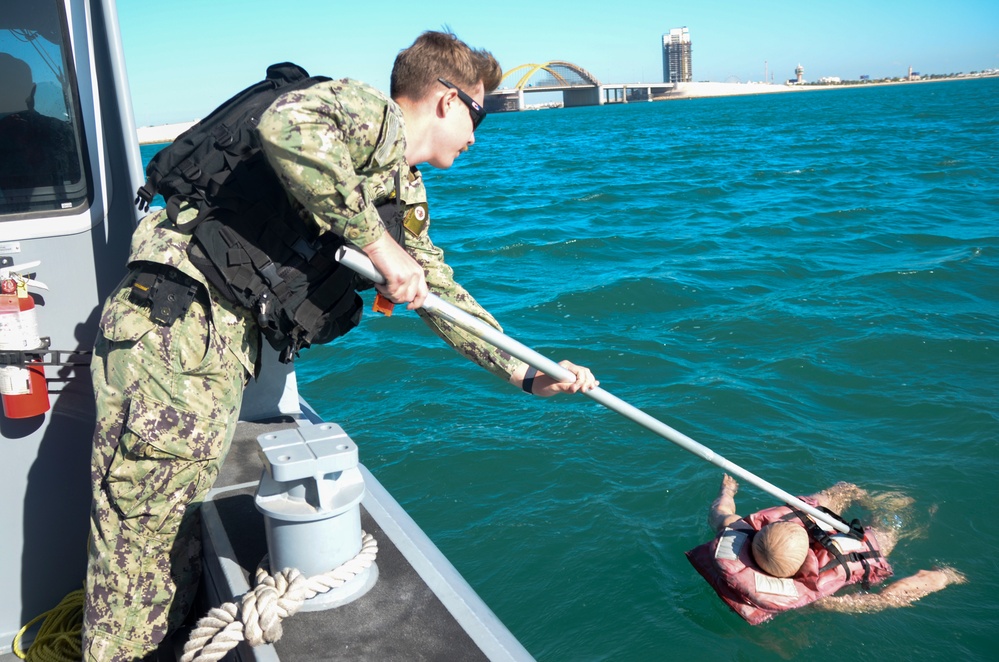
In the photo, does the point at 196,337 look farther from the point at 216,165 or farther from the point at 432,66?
the point at 432,66

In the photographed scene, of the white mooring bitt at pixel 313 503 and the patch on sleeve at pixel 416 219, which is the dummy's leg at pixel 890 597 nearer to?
the patch on sleeve at pixel 416 219

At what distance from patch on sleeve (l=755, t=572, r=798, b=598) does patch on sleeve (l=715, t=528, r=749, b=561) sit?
17 centimetres

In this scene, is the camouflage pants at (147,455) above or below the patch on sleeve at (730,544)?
above

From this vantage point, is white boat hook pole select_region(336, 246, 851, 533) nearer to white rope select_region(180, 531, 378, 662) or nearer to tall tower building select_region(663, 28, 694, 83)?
white rope select_region(180, 531, 378, 662)

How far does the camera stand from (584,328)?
31.5 ft

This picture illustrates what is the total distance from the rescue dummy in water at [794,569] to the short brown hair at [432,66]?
3.16 m

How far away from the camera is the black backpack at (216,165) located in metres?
2.13

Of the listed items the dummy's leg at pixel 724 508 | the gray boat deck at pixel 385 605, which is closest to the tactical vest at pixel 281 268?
the gray boat deck at pixel 385 605

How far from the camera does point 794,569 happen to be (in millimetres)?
4473

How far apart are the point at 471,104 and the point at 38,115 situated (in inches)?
66.1

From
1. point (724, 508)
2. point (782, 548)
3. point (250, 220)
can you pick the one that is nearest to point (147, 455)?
point (250, 220)

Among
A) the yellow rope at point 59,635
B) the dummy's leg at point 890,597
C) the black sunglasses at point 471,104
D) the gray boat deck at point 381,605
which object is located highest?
the black sunglasses at point 471,104

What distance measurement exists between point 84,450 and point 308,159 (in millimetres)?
1882

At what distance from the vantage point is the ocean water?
15.7 feet
